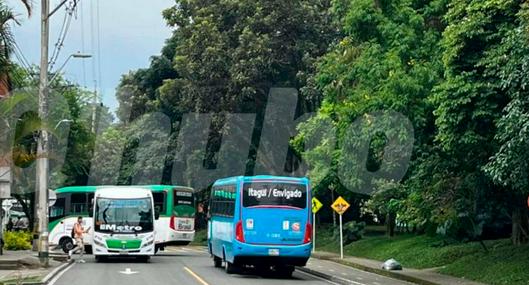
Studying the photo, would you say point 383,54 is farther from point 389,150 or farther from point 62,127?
point 62,127

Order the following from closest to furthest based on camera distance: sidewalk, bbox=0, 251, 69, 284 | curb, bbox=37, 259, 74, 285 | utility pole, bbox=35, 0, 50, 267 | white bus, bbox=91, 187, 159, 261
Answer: curb, bbox=37, 259, 74, 285 → sidewalk, bbox=0, 251, 69, 284 → utility pole, bbox=35, 0, 50, 267 → white bus, bbox=91, 187, 159, 261

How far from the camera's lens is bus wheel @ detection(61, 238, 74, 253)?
4408 cm

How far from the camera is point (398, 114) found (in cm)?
2717

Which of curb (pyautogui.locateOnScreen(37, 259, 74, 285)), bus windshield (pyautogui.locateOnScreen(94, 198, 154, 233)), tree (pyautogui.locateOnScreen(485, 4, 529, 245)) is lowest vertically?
curb (pyautogui.locateOnScreen(37, 259, 74, 285))

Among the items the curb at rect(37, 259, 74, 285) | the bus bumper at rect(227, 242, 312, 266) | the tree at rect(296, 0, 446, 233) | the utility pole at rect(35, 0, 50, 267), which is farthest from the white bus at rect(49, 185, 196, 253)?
the bus bumper at rect(227, 242, 312, 266)

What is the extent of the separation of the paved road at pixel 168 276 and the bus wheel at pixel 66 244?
10.5 metres

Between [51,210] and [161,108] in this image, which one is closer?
[51,210]

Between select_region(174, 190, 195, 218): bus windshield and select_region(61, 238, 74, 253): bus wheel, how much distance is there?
18.3ft

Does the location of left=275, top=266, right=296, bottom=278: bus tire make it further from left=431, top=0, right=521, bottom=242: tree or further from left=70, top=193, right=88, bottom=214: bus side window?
left=70, top=193, right=88, bottom=214: bus side window

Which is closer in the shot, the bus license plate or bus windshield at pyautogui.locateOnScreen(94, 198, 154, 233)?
the bus license plate

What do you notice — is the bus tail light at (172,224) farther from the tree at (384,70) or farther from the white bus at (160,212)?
the tree at (384,70)

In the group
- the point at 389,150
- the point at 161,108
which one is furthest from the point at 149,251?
the point at 161,108

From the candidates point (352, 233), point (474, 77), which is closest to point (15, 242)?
point (352, 233)

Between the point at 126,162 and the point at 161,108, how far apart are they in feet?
22.6
